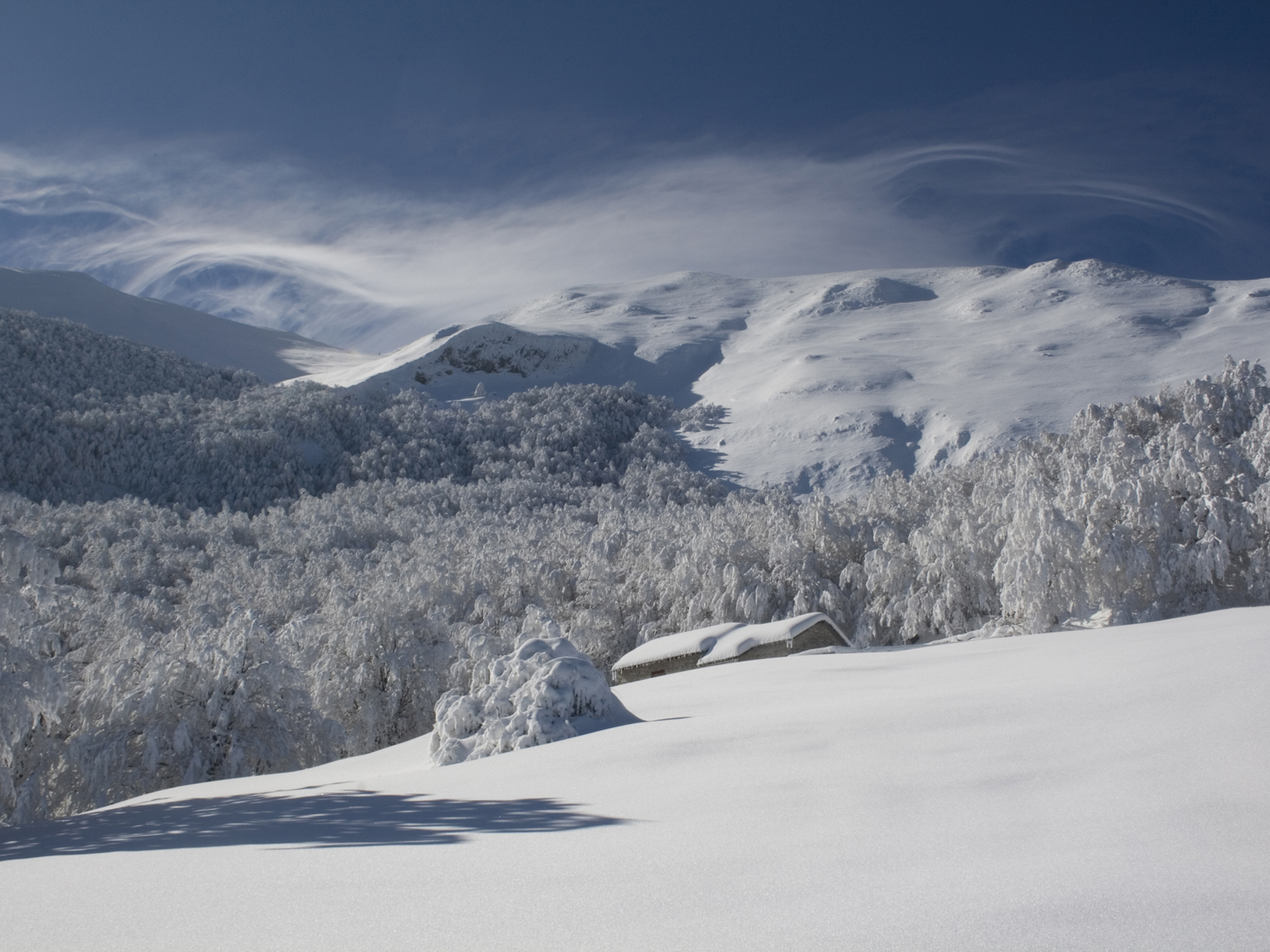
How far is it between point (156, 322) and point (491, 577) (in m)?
120

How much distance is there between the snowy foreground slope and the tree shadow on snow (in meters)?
0.04

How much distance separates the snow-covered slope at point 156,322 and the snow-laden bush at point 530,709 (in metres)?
117

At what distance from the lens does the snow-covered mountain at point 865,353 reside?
64312 mm

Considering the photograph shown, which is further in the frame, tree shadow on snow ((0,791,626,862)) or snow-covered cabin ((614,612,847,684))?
snow-covered cabin ((614,612,847,684))

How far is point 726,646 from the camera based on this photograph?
57.9 feet

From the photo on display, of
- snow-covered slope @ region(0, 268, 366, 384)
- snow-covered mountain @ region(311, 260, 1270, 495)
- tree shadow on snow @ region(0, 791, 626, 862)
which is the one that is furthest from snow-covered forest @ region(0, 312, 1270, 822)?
snow-covered slope @ region(0, 268, 366, 384)

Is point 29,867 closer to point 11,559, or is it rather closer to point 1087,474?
point 11,559

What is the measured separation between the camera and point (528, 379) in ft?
326

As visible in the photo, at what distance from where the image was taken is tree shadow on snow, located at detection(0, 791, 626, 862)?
5637 millimetres

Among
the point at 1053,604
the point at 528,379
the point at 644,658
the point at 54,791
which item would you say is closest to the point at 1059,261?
the point at 528,379

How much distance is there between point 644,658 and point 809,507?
56.5ft

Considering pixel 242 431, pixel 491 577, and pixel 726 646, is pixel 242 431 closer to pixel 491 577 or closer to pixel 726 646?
pixel 491 577

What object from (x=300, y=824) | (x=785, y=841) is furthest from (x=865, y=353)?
(x=785, y=841)

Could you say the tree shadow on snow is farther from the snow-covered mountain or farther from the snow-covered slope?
the snow-covered slope
